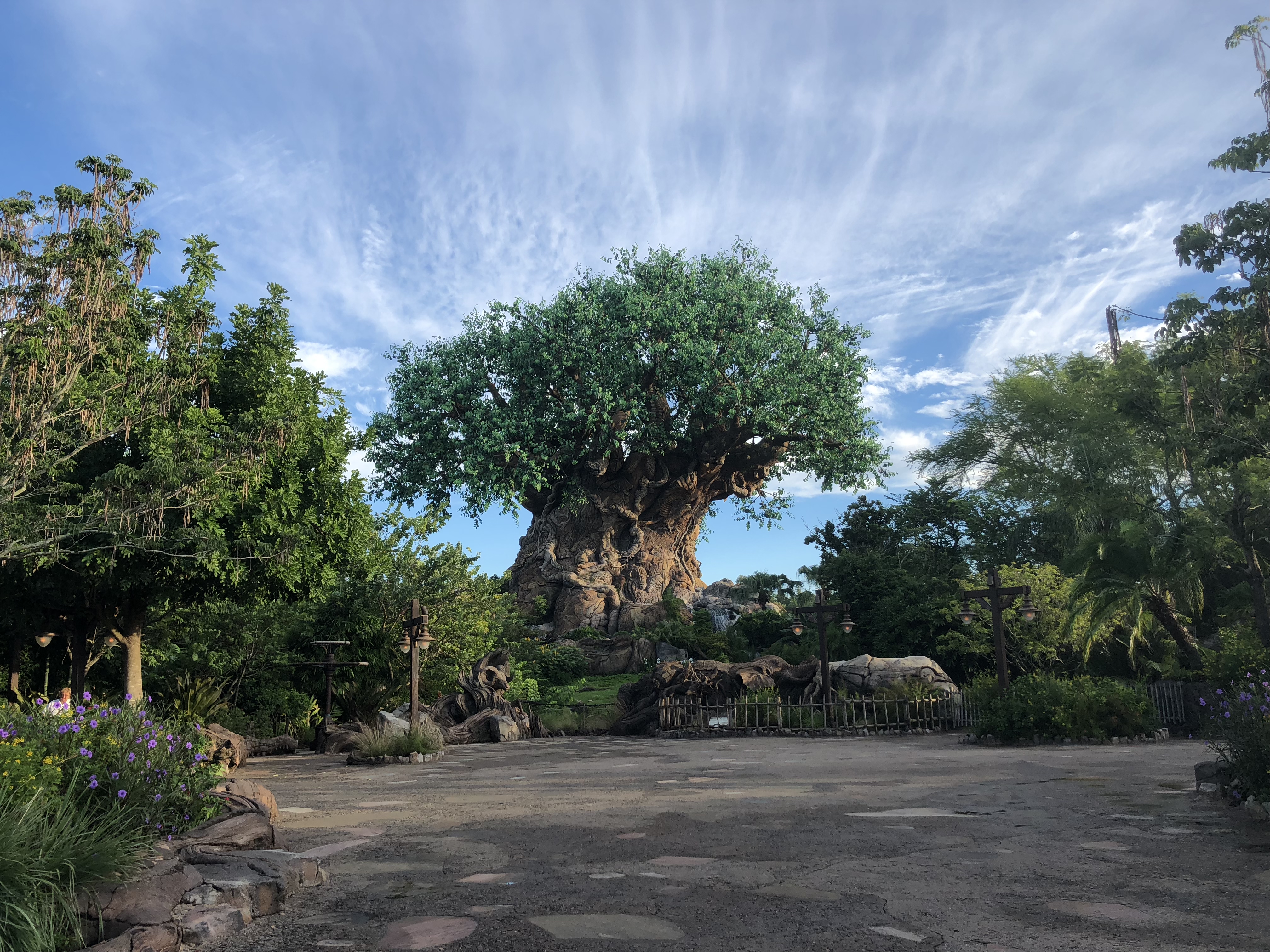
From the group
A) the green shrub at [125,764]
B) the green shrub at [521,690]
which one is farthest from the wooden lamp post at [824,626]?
the green shrub at [125,764]

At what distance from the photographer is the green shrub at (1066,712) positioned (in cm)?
1500

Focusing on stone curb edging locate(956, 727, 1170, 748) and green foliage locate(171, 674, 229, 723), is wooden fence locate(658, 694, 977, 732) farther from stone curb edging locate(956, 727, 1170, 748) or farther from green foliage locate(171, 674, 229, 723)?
green foliage locate(171, 674, 229, 723)

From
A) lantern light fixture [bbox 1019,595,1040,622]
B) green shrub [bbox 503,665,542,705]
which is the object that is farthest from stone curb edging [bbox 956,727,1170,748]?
green shrub [bbox 503,665,542,705]

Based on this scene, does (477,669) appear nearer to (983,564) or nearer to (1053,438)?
(983,564)

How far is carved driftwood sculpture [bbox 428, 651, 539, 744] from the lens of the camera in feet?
67.1

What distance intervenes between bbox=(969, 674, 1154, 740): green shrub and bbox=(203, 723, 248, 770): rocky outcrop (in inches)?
517

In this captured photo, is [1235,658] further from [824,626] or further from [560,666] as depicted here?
[560,666]

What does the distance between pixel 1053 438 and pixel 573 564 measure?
20.3 meters

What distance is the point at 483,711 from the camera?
68.9 feet

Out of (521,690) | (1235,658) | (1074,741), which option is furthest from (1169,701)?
(521,690)

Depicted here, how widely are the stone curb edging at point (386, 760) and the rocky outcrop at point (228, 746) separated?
1783 millimetres

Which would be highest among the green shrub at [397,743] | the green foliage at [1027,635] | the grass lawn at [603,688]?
the green foliage at [1027,635]

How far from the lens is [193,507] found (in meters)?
11.0

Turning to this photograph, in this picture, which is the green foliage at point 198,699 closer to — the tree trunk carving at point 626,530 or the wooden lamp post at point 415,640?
the wooden lamp post at point 415,640
